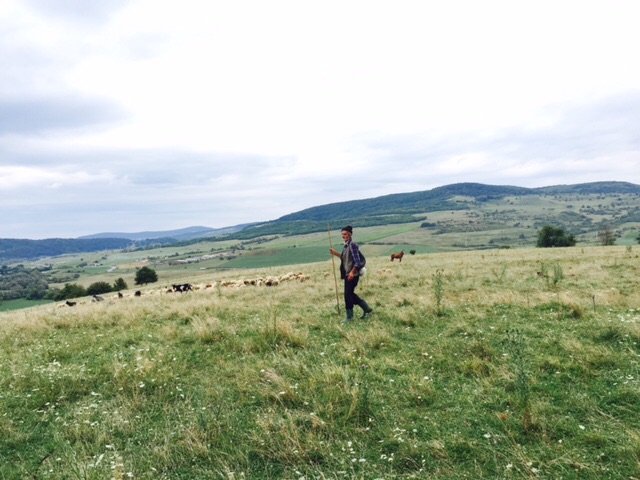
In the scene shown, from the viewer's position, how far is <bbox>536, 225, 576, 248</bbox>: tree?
58.2 metres

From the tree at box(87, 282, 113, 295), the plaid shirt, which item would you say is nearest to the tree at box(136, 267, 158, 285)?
the tree at box(87, 282, 113, 295)

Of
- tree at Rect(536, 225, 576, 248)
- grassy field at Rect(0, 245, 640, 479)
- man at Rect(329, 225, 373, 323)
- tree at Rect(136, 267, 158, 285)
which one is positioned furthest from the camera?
tree at Rect(136, 267, 158, 285)

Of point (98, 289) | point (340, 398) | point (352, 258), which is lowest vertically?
point (98, 289)

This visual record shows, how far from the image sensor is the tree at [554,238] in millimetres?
58250

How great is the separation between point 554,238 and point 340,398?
67.7 metres

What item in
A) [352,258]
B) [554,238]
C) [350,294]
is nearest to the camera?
[350,294]

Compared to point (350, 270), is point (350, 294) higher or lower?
lower

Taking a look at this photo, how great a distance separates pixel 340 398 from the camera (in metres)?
5.20

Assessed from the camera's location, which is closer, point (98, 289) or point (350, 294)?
point (350, 294)

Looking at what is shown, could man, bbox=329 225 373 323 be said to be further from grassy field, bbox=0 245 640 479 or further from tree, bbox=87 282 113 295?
tree, bbox=87 282 113 295

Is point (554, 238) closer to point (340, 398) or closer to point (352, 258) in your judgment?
point (352, 258)

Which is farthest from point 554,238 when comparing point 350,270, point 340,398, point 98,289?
point 98,289

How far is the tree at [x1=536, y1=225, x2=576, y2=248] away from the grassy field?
191 ft

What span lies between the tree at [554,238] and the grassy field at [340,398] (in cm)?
5833
